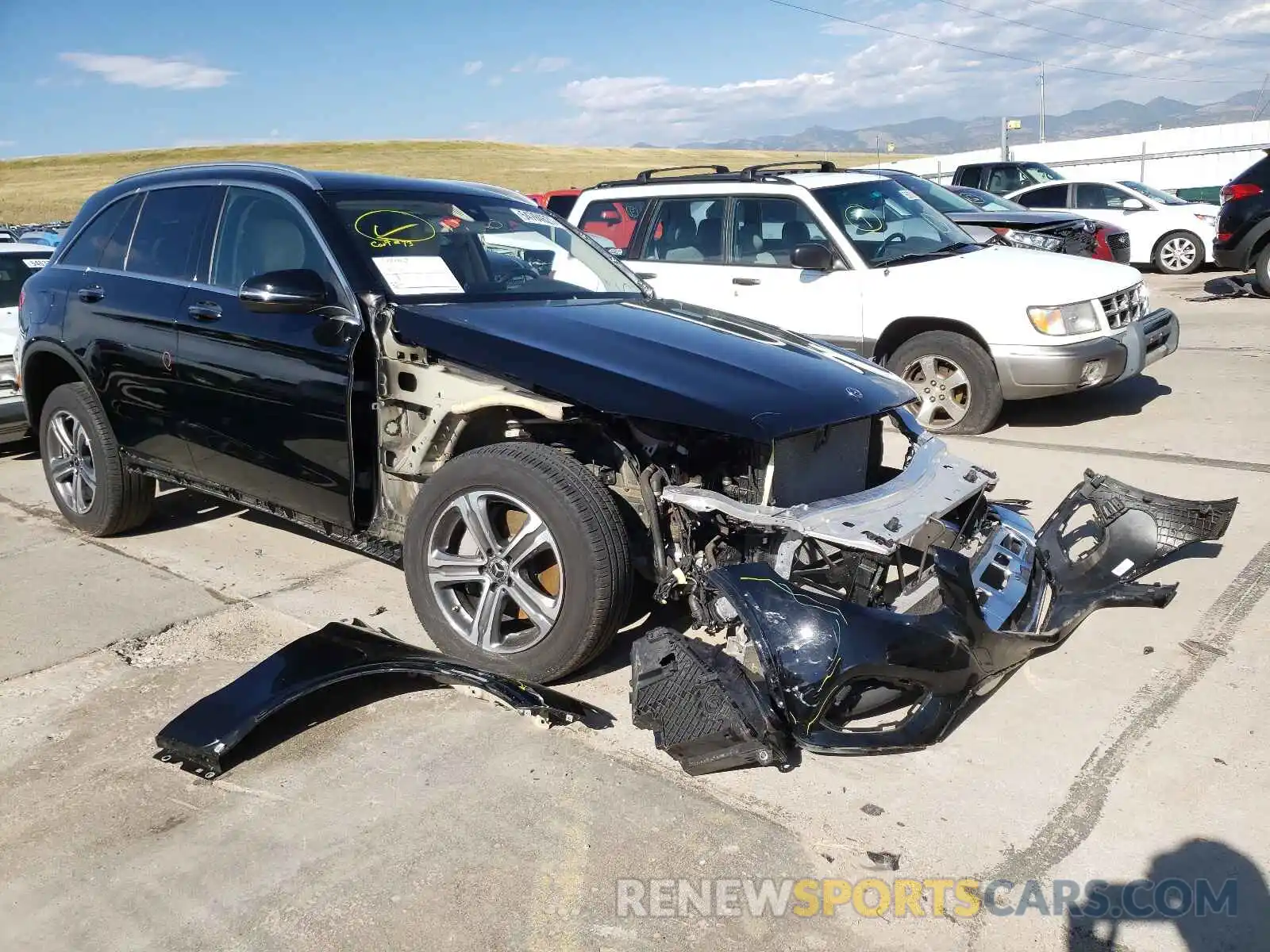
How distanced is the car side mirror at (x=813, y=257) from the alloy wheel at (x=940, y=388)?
94 centimetres

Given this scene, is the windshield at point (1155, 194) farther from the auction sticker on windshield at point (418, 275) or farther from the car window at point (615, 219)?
the auction sticker on windshield at point (418, 275)

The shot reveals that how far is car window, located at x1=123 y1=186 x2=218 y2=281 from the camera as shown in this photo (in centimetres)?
484

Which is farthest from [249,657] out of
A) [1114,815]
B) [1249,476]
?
[1249,476]

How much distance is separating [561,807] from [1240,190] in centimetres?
1240

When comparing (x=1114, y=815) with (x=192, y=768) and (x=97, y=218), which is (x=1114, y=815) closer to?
(x=192, y=768)

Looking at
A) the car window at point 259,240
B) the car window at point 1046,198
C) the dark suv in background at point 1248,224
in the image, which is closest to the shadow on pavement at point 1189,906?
the car window at point 259,240

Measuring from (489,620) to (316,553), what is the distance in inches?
77.0

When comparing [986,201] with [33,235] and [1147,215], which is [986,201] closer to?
[1147,215]

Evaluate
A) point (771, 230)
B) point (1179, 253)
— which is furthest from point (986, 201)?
point (771, 230)

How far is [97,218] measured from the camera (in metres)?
5.50

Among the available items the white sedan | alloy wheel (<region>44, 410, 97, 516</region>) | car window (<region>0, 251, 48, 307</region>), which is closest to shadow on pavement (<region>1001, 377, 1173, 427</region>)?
alloy wheel (<region>44, 410, 97, 516</region>)

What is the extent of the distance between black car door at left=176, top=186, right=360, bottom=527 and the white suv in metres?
3.31

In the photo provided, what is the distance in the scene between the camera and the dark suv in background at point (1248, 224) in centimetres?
1209

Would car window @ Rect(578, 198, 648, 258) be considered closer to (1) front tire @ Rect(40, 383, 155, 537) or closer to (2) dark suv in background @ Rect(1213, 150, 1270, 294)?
(1) front tire @ Rect(40, 383, 155, 537)
